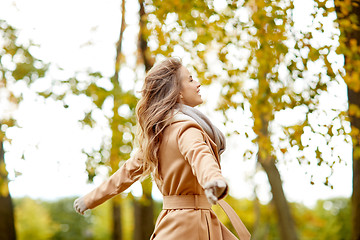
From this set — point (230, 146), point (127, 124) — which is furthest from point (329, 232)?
point (127, 124)

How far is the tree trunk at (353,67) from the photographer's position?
18.7ft

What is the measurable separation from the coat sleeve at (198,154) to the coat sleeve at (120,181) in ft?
1.89

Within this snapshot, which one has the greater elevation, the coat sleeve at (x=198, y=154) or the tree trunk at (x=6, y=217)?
the coat sleeve at (x=198, y=154)

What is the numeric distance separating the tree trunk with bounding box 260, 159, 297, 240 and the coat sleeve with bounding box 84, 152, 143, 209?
6.94m

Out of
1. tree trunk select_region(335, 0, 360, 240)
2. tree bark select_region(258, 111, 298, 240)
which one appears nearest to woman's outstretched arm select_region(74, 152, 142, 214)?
tree trunk select_region(335, 0, 360, 240)

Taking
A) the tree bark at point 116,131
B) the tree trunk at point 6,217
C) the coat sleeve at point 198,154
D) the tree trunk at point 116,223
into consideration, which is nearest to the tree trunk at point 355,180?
the coat sleeve at point 198,154

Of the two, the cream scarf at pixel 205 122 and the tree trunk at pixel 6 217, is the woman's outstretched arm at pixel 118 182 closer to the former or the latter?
the cream scarf at pixel 205 122

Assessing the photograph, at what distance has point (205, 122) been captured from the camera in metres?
3.47

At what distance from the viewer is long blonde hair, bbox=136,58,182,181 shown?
11.5ft

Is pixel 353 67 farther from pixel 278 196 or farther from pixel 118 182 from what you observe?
pixel 278 196

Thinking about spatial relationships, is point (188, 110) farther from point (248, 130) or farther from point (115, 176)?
point (248, 130)

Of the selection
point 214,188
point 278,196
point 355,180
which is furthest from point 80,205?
point 278,196

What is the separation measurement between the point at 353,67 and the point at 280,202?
5392 mm

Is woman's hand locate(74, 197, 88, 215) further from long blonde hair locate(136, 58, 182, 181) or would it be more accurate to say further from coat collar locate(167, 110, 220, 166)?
coat collar locate(167, 110, 220, 166)
